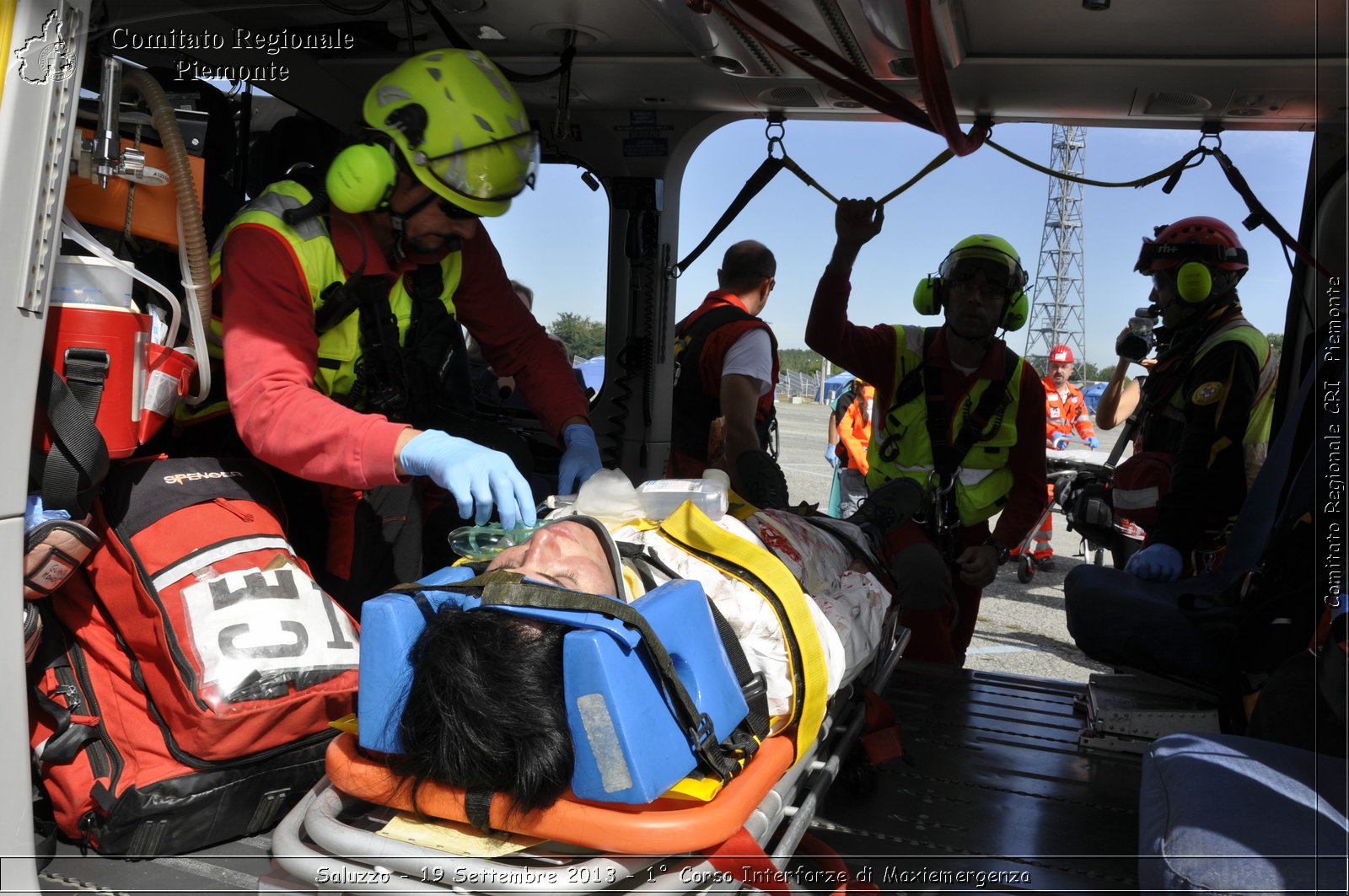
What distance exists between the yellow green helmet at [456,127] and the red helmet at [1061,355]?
30.7 feet

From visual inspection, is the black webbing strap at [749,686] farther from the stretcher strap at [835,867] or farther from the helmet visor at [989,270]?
the helmet visor at [989,270]

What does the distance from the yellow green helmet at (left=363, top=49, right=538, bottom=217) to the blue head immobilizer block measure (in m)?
1.18

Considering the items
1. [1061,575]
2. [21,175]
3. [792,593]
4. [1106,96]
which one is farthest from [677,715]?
[1061,575]

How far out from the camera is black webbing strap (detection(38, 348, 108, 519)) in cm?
189

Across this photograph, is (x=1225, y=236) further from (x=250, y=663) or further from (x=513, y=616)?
(x=250, y=663)

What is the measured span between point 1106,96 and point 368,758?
10.9 feet

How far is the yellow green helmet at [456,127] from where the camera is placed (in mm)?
2449

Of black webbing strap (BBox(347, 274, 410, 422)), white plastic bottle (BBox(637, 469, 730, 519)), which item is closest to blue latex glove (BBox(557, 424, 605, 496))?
white plastic bottle (BBox(637, 469, 730, 519))

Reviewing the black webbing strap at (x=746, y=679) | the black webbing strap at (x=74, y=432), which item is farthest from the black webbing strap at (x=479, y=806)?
the black webbing strap at (x=74, y=432)

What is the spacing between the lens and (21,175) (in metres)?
1.62

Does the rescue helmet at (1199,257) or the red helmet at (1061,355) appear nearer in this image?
the rescue helmet at (1199,257)

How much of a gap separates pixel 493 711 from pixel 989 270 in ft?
10.4

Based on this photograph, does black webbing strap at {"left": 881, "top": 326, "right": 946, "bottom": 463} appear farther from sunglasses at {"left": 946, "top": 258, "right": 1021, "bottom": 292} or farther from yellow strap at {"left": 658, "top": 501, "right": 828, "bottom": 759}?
yellow strap at {"left": 658, "top": 501, "right": 828, "bottom": 759}

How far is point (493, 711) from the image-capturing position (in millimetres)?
1469
